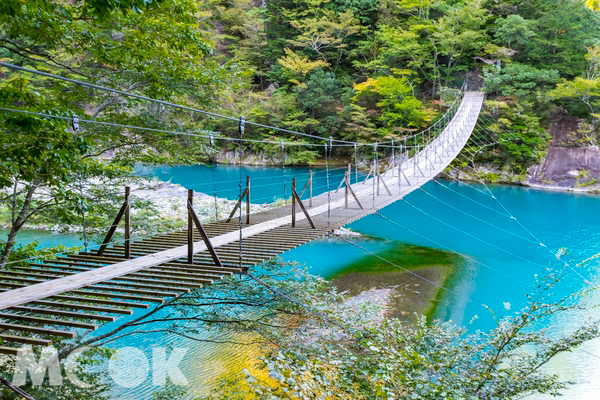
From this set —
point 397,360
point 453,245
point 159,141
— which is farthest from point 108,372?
point 453,245

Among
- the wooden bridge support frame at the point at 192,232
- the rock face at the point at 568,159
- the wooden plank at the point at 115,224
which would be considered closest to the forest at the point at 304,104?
the rock face at the point at 568,159

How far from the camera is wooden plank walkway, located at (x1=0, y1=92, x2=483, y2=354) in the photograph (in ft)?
6.12

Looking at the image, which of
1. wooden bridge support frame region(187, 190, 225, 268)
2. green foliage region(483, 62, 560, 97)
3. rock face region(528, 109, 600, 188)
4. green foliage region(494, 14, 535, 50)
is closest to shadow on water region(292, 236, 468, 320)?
wooden bridge support frame region(187, 190, 225, 268)

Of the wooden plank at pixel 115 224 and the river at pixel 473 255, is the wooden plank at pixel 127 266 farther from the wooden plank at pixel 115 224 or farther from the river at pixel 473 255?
the river at pixel 473 255

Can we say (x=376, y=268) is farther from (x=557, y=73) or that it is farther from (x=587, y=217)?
(x=557, y=73)

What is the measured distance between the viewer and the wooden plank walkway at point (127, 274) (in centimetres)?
186

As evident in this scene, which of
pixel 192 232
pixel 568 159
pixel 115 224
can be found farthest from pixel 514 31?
pixel 115 224

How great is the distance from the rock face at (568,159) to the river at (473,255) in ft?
2.32

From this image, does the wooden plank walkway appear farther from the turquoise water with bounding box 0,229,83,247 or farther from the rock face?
the rock face

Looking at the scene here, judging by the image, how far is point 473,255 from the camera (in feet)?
24.1

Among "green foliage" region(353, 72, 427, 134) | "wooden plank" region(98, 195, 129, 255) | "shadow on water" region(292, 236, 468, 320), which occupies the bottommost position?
"shadow on water" region(292, 236, 468, 320)

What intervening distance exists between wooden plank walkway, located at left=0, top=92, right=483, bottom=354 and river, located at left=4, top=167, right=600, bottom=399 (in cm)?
123

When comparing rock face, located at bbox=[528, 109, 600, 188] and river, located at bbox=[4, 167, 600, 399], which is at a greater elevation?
rock face, located at bbox=[528, 109, 600, 188]

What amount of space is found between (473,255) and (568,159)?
23.6ft
